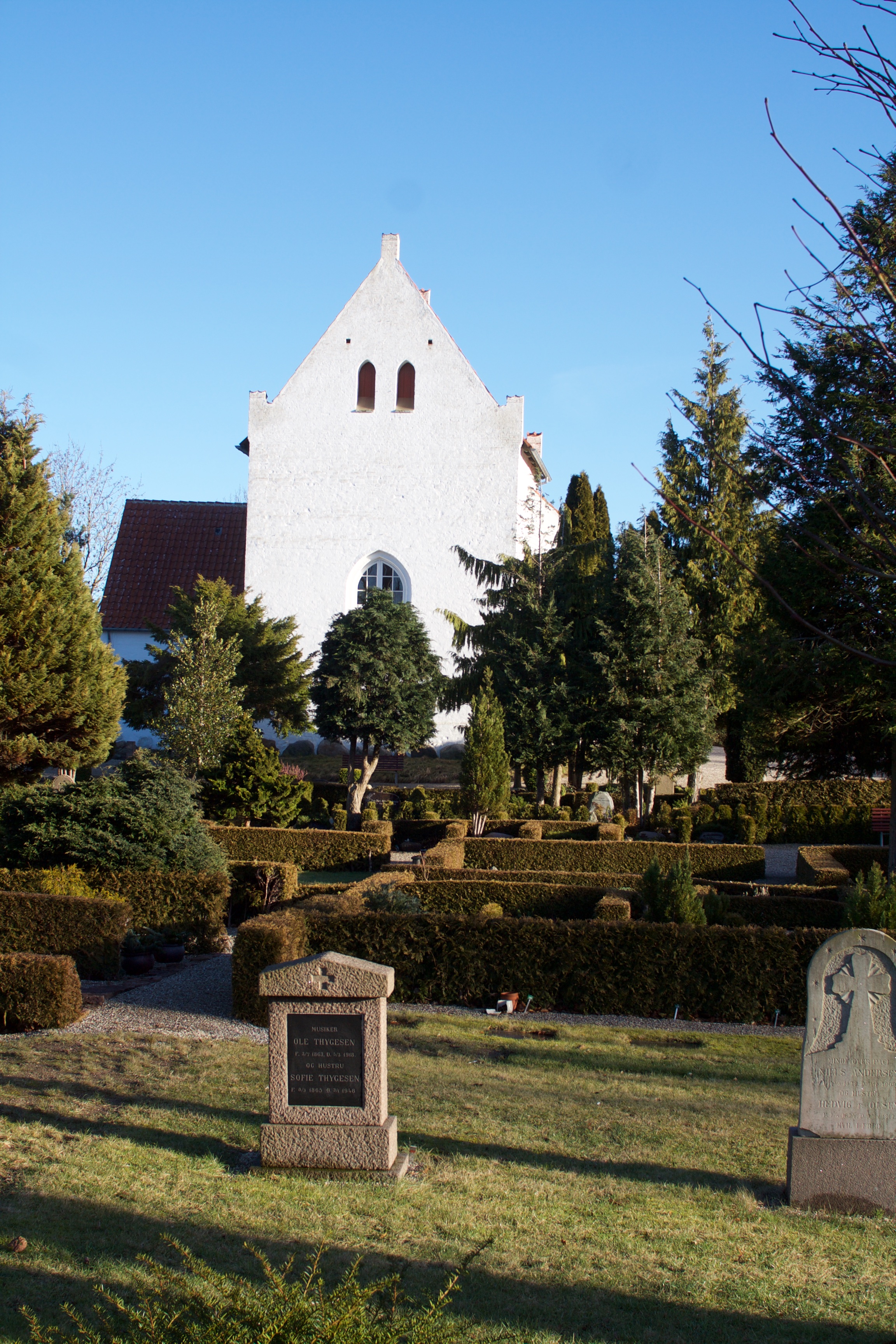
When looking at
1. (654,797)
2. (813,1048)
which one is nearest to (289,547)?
(654,797)

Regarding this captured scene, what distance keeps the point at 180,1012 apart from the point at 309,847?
10.9 meters

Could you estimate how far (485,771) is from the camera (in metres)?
25.5

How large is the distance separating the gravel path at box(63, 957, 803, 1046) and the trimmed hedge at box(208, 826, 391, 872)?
915cm

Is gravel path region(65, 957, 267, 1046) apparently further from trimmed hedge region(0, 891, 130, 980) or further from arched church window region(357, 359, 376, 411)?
arched church window region(357, 359, 376, 411)

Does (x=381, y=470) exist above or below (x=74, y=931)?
above

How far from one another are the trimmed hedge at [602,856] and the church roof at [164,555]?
20949 millimetres

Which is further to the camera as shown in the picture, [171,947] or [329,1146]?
[171,947]

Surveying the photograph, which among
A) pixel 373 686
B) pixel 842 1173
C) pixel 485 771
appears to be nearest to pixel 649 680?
pixel 485 771

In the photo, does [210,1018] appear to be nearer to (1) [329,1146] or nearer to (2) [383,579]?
(1) [329,1146]

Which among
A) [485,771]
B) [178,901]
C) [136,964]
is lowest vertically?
[136,964]

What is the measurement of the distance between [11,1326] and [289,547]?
35.0 m

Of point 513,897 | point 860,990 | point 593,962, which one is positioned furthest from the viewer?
point 513,897

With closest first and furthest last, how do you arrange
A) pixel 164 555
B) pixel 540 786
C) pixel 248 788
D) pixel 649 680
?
pixel 248 788 → pixel 649 680 → pixel 540 786 → pixel 164 555

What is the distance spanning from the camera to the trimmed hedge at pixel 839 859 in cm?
2014
